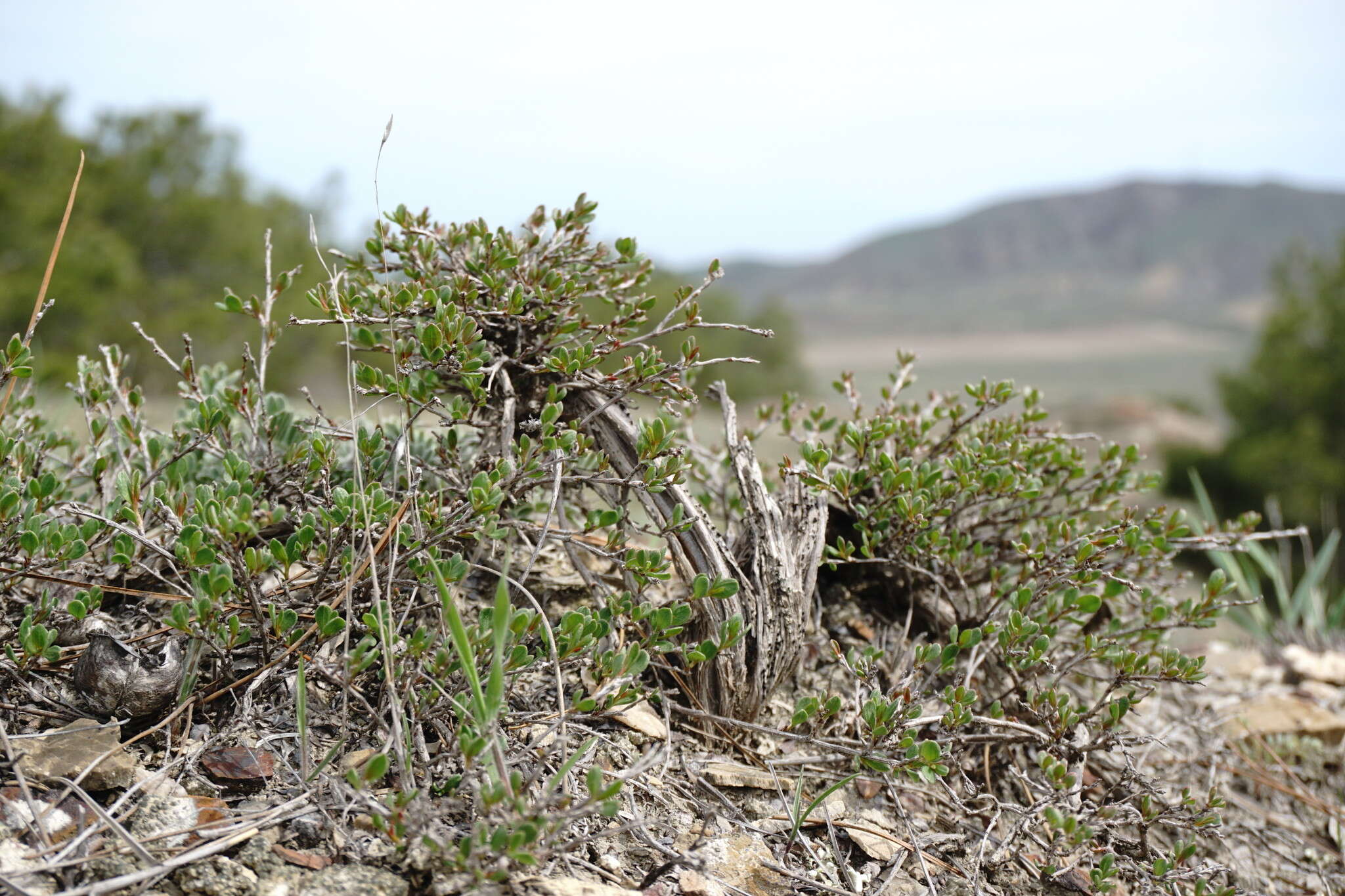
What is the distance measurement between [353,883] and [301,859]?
0.11 metres

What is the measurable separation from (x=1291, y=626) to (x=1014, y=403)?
2.78m

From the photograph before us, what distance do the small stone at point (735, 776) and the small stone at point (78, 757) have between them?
118 centimetres

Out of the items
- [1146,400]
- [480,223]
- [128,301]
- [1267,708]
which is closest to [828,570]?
[480,223]

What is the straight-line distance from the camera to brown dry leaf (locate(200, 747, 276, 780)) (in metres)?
1.76

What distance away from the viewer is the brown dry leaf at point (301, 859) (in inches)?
63.4

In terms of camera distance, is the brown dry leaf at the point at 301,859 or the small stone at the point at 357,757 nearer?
the brown dry leaf at the point at 301,859

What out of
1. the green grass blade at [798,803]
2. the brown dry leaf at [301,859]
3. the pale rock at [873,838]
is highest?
the brown dry leaf at [301,859]

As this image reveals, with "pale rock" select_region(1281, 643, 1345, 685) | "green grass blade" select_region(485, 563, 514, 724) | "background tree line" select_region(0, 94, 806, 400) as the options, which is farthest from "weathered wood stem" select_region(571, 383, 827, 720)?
"background tree line" select_region(0, 94, 806, 400)

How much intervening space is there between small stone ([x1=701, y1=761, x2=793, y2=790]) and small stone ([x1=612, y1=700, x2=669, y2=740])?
0.13m

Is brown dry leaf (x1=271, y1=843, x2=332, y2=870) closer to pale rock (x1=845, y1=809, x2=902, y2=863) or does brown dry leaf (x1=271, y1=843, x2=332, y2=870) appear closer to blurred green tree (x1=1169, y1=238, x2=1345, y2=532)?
pale rock (x1=845, y1=809, x2=902, y2=863)

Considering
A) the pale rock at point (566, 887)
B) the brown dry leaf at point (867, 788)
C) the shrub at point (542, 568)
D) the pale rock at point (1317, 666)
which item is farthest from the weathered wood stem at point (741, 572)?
the pale rock at point (1317, 666)

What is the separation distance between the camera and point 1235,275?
591 feet

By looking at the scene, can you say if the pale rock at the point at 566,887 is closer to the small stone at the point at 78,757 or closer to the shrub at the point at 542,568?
the shrub at the point at 542,568

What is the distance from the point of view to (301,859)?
162 cm
